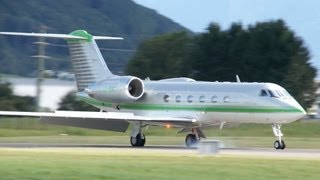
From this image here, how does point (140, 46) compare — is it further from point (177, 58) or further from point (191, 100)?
point (191, 100)

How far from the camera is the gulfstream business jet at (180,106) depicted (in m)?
41.6

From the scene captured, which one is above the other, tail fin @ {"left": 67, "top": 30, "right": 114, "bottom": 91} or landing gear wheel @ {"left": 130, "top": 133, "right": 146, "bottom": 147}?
tail fin @ {"left": 67, "top": 30, "right": 114, "bottom": 91}

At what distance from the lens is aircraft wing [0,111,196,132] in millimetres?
41625

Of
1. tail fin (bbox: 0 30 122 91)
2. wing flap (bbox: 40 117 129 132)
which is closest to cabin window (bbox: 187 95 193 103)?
wing flap (bbox: 40 117 129 132)

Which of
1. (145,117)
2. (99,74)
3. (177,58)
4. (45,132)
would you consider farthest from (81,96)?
(177,58)

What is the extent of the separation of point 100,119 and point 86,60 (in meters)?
6.97

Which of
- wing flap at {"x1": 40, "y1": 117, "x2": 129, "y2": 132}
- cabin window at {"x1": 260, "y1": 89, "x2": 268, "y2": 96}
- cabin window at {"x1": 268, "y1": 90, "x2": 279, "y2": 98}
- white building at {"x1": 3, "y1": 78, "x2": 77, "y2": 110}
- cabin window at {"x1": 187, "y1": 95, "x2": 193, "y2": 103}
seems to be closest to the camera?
cabin window at {"x1": 268, "y1": 90, "x2": 279, "y2": 98}

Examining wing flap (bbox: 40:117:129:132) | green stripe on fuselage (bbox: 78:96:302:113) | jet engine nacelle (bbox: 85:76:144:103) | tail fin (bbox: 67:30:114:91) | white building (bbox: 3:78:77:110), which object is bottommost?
wing flap (bbox: 40:117:129:132)

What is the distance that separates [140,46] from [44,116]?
74.3 m

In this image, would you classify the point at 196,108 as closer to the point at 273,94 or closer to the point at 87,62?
the point at 273,94

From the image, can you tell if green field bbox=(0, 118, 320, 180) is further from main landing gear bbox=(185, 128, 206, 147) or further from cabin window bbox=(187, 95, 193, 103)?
cabin window bbox=(187, 95, 193, 103)

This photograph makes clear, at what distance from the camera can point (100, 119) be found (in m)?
42.3

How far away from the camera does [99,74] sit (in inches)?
1900

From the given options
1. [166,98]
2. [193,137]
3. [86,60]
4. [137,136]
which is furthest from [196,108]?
[86,60]
